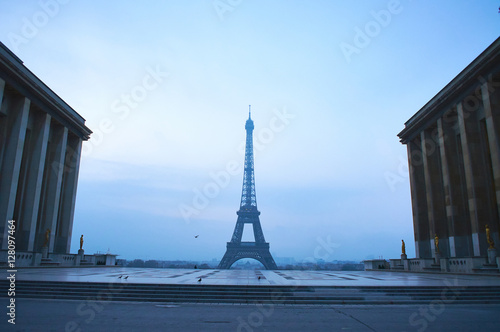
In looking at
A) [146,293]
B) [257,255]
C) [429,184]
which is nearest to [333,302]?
[146,293]

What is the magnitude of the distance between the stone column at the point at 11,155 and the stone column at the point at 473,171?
36.2 metres

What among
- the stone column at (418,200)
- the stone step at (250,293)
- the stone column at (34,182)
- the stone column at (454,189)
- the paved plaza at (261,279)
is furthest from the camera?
the stone column at (418,200)

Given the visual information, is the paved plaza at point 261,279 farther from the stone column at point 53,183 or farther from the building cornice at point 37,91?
the building cornice at point 37,91

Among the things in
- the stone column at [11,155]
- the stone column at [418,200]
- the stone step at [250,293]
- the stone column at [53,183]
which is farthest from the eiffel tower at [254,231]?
the stone step at [250,293]

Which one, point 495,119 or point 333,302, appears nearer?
point 333,302

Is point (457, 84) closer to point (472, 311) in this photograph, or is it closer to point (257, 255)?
point (472, 311)

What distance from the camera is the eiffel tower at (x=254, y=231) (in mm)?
75125

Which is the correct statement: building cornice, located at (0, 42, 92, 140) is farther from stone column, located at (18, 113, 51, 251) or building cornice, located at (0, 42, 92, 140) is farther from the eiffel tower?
the eiffel tower

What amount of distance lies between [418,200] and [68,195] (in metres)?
38.8

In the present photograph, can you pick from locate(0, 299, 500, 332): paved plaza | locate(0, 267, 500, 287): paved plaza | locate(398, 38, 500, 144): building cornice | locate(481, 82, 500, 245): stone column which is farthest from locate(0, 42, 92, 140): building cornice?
locate(481, 82, 500, 245): stone column

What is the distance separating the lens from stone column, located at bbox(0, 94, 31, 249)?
2669cm

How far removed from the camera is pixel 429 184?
36.1 metres

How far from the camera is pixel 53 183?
34.9 m

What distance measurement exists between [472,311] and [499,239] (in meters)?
21.3
